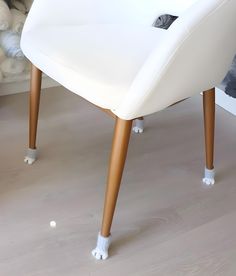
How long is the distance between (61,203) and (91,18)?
0.54m

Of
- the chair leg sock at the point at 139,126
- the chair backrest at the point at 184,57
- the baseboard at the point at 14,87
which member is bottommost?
the baseboard at the point at 14,87

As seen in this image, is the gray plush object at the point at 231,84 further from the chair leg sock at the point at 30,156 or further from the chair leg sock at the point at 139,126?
the chair leg sock at the point at 30,156

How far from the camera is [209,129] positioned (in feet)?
4.10

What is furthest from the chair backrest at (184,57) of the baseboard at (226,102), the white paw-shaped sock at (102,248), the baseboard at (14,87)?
the baseboard at (14,87)

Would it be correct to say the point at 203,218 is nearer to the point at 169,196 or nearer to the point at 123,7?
the point at 169,196

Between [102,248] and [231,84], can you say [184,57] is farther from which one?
[231,84]

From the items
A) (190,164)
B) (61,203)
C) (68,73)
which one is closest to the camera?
(68,73)

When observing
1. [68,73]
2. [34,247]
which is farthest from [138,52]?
[34,247]

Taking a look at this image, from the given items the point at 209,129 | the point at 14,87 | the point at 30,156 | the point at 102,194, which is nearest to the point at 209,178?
the point at 209,129

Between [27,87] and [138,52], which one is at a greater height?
[138,52]

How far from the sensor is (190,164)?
1434mm

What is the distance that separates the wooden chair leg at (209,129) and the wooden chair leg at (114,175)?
0.36 meters

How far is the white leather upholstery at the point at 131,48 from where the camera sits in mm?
855

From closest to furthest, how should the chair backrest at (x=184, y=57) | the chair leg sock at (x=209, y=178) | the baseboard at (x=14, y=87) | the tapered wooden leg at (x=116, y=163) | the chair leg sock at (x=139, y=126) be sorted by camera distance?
the chair backrest at (x=184, y=57)
the tapered wooden leg at (x=116, y=163)
the chair leg sock at (x=209, y=178)
the chair leg sock at (x=139, y=126)
the baseboard at (x=14, y=87)
